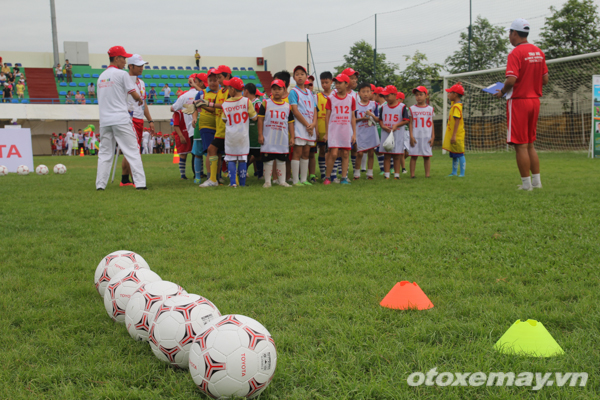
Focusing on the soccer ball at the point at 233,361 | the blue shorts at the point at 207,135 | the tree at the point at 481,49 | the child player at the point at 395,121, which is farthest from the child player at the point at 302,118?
the tree at the point at 481,49

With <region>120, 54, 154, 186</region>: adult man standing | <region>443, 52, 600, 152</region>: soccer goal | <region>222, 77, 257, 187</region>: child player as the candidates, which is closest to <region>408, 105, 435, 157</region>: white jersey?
<region>222, 77, 257, 187</region>: child player

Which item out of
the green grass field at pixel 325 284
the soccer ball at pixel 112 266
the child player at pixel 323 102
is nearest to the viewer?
the green grass field at pixel 325 284

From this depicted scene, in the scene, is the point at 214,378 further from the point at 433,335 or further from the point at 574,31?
the point at 574,31

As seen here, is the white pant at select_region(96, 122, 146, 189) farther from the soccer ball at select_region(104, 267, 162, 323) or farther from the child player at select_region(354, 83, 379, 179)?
the soccer ball at select_region(104, 267, 162, 323)

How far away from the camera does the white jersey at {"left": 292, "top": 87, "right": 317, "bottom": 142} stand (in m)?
8.80

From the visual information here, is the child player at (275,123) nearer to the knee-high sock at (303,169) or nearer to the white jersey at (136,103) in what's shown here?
the knee-high sock at (303,169)

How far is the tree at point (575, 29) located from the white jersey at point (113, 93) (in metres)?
22.2

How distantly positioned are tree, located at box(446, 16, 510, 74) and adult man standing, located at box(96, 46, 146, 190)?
697 inches

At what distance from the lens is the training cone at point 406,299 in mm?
2785

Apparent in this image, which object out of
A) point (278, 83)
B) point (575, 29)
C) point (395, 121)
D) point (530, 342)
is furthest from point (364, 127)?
point (575, 29)

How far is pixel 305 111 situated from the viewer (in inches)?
351

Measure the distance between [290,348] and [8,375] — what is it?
1.35 m

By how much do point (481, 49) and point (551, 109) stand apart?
4680 millimetres

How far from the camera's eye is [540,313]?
2.64m
